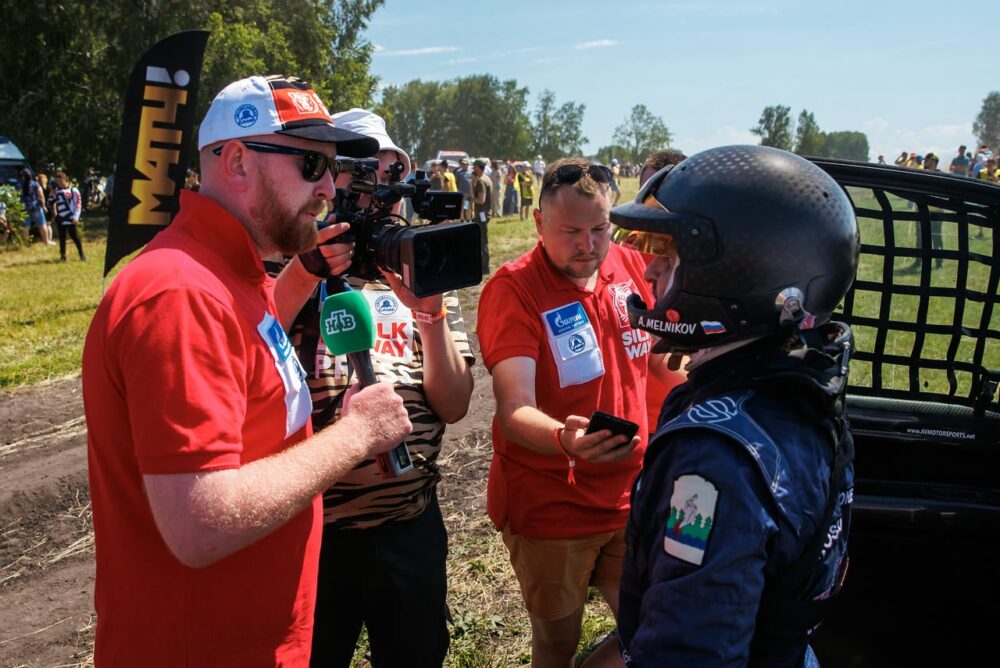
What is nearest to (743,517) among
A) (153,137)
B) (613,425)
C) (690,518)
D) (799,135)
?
(690,518)

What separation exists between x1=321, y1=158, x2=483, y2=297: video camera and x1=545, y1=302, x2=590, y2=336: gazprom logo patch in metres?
0.54

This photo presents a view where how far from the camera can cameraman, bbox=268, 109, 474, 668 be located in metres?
2.45

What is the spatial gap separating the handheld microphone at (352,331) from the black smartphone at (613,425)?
511 millimetres

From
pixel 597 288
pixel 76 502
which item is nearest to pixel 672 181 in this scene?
pixel 597 288

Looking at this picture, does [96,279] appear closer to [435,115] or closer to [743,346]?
[743,346]

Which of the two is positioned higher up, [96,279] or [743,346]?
[743,346]

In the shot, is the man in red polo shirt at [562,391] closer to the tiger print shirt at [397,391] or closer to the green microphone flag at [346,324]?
the tiger print shirt at [397,391]

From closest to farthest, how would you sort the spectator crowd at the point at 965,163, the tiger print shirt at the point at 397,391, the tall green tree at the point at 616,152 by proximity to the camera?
the tiger print shirt at the point at 397,391 → the spectator crowd at the point at 965,163 → the tall green tree at the point at 616,152

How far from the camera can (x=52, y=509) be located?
516 centimetres

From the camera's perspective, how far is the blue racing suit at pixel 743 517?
1243 millimetres

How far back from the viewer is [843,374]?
1.50 metres

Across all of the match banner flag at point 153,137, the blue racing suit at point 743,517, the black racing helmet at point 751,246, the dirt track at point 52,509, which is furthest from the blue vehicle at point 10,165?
the blue racing suit at point 743,517

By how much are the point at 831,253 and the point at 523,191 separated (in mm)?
24499

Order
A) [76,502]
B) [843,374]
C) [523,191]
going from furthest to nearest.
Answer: [523,191]
[76,502]
[843,374]
